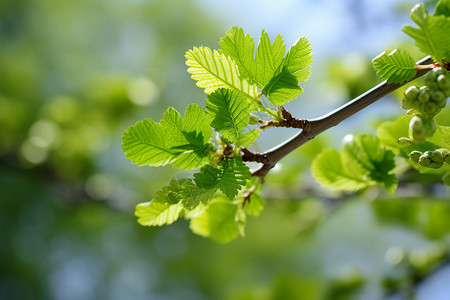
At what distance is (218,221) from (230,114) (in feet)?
0.44

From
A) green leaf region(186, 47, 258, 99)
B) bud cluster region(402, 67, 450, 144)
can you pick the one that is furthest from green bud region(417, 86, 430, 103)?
green leaf region(186, 47, 258, 99)

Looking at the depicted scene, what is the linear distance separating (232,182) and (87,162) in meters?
1.00

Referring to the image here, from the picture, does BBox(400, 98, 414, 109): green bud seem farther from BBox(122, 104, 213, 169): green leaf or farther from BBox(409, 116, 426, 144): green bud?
BBox(122, 104, 213, 169): green leaf

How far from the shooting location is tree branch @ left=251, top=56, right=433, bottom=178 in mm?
269

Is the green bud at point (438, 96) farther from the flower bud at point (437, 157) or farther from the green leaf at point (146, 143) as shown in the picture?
the green leaf at point (146, 143)

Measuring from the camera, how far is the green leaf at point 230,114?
0.94ft

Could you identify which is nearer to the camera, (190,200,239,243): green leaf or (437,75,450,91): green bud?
(437,75,450,91): green bud

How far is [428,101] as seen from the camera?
9.8 inches

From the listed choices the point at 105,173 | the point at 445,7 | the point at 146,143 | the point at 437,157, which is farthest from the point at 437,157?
the point at 105,173

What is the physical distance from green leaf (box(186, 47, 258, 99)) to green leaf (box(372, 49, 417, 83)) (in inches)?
3.5

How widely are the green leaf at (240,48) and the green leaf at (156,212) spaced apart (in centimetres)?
12

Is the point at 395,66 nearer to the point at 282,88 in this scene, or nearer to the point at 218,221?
the point at 282,88

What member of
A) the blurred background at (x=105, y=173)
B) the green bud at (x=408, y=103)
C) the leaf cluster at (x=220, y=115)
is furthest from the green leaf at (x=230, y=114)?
the blurred background at (x=105, y=173)

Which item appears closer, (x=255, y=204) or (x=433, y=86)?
(x=433, y=86)
